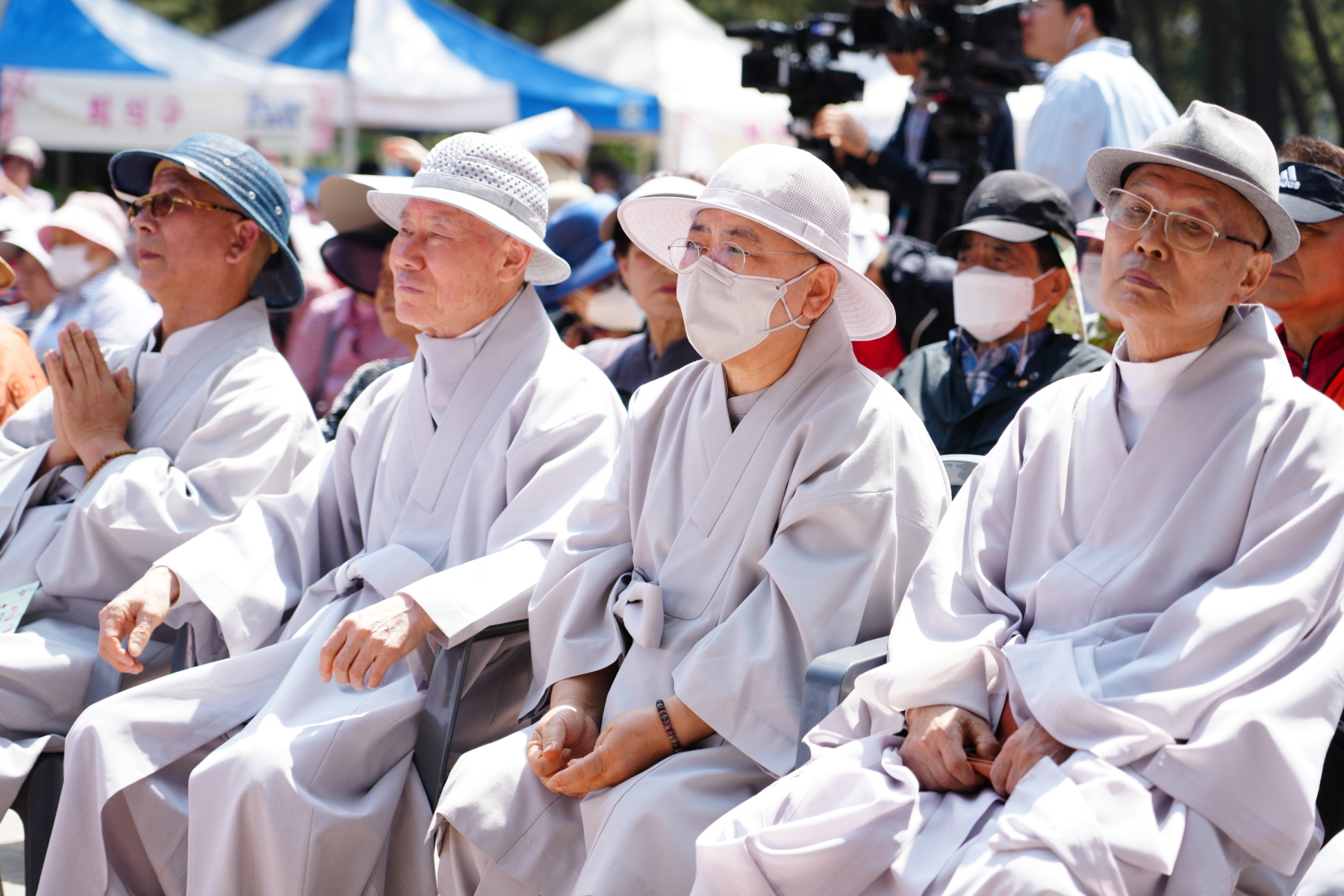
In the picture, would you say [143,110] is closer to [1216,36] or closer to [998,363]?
[998,363]

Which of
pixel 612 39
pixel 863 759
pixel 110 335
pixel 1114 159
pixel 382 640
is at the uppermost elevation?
pixel 1114 159

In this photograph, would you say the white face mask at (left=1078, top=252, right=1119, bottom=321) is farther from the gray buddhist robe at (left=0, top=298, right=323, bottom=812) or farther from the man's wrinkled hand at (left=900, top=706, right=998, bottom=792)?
the gray buddhist robe at (left=0, top=298, right=323, bottom=812)

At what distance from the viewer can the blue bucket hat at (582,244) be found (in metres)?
5.16

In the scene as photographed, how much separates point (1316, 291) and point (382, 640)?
2325 millimetres

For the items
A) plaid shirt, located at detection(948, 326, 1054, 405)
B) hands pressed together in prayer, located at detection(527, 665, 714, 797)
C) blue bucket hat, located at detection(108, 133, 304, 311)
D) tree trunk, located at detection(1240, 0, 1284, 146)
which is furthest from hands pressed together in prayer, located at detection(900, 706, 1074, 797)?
tree trunk, located at detection(1240, 0, 1284, 146)

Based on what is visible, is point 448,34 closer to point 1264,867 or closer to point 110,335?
point 110,335

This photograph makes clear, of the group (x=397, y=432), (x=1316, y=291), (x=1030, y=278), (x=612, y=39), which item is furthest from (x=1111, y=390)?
(x=612, y=39)

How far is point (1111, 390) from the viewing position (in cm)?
242

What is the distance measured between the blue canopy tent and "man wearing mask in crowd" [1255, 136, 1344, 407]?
11.4 metres

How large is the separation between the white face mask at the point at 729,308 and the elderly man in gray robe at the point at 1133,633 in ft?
1.77

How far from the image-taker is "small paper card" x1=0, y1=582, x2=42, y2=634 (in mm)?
3260

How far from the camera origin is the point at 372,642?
274 centimetres

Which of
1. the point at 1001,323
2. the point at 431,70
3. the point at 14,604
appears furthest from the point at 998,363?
the point at 431,70

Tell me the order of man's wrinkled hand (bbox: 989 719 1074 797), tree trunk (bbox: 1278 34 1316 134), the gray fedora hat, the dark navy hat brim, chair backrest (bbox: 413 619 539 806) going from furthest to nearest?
1. tree trunk (bbox: 1278 34 1316 134)
2. the dark navy hat brim
3. chair backrest (bbox: 413 619 539 806)
4. the gray fedora hat
5. man's wrinkled hand (bbox: 989 719 1074 797)
